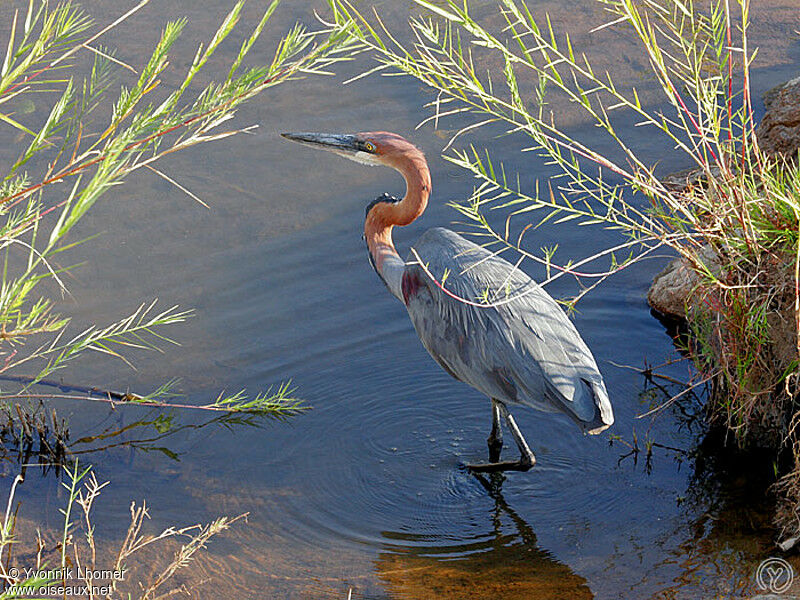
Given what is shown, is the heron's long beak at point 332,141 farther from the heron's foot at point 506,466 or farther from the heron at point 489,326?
the heron's foot at point 506,466

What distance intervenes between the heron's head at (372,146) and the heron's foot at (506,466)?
5.14ft

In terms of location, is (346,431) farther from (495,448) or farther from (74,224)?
(74,224)

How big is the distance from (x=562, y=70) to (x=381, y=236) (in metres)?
3.73

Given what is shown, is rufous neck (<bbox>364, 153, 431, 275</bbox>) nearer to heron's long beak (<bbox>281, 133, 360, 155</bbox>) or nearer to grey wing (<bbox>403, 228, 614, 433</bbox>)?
heron's long beak (<bbox>281, 133, 360, 155</bbox>)

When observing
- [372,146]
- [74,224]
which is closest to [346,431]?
[372,146]

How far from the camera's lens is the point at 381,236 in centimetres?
507

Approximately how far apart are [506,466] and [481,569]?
0.73 m

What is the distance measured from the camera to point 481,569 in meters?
3.79

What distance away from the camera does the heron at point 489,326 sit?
4039mm

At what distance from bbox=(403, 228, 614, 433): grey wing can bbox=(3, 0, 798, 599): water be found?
1.50 ft

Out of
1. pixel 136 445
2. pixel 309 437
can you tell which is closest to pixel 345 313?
pixel 309 437

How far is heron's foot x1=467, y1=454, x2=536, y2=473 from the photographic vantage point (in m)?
4.38

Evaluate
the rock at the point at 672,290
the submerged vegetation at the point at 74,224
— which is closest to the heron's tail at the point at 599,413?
the rock at the point at 672,290

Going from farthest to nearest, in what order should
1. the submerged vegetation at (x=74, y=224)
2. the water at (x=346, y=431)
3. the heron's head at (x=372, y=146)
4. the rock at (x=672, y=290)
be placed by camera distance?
the rock at (x=672, y=290) < the heron's head at (x=372, y=146) < the water at (x=346, y=431) < the submerged vegetation at (x=74, y=224)
